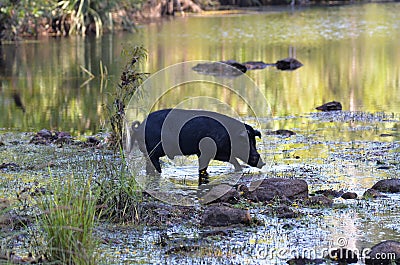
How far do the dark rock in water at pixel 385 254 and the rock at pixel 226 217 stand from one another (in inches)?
50.6

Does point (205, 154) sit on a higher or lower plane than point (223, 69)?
higher

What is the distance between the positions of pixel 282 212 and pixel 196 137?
6.31 ft

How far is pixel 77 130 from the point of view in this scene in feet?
40.8

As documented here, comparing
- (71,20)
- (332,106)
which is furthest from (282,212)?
(71,20)

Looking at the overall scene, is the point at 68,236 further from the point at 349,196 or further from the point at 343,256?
the point at 349,196

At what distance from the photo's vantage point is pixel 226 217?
6.47m

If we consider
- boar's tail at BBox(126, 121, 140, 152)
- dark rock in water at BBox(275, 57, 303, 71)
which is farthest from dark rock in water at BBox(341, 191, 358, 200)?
dark rock in water at BBox(275, 57, 303, 71)

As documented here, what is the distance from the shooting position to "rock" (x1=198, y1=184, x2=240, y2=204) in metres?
7.30

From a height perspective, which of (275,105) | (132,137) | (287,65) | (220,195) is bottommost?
(275,105)

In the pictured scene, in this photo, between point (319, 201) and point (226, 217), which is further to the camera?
point (319, 201)

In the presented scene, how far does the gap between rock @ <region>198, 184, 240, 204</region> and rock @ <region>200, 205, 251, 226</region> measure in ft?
2.56

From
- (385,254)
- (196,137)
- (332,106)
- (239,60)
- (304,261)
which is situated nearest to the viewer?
(385,254)

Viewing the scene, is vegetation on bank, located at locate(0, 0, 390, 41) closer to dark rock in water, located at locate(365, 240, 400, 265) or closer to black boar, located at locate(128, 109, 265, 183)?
black boar, located at locate(128, 109, 265, 183)

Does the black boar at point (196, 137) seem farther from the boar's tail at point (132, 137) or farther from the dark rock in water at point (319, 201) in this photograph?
the dark rock in water at point (319, 201)
